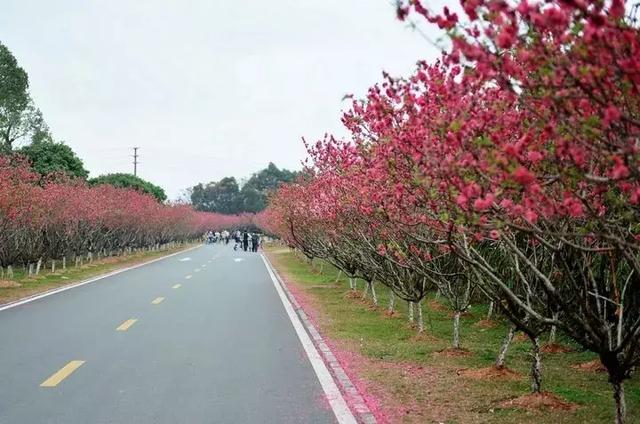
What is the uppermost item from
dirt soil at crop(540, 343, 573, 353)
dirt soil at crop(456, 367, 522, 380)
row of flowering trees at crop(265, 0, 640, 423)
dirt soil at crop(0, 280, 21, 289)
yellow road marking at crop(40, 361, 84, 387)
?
row of flowering trees at crop(265, 0, 640, 423)

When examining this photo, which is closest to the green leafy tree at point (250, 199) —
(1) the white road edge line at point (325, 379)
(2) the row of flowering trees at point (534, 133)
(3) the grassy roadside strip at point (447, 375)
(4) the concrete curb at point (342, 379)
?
(3) the grassy roadside strip at point (447, 375)

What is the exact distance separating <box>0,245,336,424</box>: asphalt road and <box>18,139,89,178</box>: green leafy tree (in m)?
36.3

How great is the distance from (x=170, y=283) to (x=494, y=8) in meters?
23.8

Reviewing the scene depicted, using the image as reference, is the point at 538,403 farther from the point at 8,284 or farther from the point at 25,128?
the point at 25,128

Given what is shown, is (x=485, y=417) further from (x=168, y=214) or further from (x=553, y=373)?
(x=168, y=214)

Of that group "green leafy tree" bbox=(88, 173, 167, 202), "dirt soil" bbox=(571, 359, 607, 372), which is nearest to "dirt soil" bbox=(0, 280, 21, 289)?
"dirt soil" bbox=(571, 359, 607, 372)

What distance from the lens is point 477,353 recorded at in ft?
38.9

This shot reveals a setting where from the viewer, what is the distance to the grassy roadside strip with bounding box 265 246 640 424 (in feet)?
25.3

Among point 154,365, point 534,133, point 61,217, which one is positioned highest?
point 61,217

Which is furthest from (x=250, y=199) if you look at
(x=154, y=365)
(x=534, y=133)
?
(x=534, y=133)

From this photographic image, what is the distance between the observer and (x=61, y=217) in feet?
116

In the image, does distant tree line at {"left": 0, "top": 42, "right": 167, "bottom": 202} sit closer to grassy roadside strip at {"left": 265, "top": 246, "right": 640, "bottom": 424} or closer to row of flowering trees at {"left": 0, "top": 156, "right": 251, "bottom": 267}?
row of flowering trees at {"left": 0, "top": 156, "right": 251, "bottom": 267}

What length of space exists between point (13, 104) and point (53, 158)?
8.46m

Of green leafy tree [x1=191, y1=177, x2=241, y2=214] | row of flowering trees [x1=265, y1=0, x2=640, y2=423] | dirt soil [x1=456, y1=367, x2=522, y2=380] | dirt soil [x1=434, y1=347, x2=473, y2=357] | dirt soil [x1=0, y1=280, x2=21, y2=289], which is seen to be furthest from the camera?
green leafy tree [x1=191, y1=177, x2=241, y2=214]
